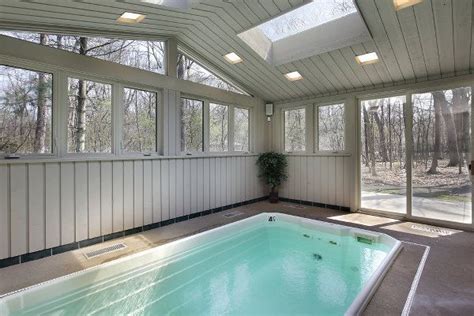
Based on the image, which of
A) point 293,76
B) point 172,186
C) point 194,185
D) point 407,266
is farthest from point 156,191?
point 407,266

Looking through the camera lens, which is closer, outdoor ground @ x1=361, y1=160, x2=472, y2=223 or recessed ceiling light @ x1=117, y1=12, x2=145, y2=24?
recessed ceiling light @ x1=117, y1=12, x2=145, y2=24

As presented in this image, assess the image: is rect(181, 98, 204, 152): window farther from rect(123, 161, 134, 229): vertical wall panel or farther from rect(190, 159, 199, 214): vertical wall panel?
rect(123, 161, 134, 229): vertical wall panel

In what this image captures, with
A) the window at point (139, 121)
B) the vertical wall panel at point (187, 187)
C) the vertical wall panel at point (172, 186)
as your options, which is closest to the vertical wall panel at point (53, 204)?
the window at point (139, 121)

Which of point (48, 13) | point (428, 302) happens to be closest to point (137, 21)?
point (48, 13)

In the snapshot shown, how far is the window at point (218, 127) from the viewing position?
5215 mm

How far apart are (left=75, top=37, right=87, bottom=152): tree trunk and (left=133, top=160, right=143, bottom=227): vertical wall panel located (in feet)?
2.41

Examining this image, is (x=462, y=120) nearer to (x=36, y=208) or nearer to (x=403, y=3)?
(x=403, y=3)

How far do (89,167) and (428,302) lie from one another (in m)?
3.77

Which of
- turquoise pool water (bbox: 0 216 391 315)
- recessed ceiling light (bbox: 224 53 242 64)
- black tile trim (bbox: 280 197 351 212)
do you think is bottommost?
turquoise pool water (bbox: 0 216 391 315)

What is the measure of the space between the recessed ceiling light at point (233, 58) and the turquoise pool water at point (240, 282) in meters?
2.81

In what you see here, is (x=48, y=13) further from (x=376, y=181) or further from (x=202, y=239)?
(x=376, y=181)

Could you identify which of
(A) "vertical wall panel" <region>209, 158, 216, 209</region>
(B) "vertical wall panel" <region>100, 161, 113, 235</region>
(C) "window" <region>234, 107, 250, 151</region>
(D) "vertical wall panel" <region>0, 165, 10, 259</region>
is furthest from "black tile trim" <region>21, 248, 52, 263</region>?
(C) "window" <region>234, 107, 250, 151</region>

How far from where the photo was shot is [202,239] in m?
3.65

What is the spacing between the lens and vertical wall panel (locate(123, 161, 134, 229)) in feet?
12.6
